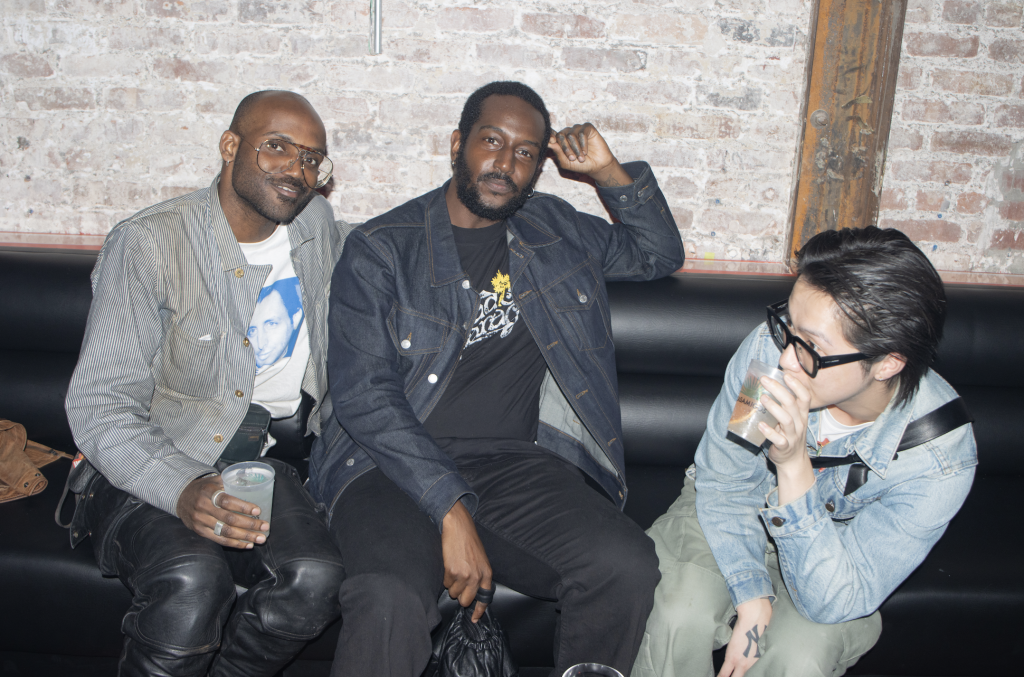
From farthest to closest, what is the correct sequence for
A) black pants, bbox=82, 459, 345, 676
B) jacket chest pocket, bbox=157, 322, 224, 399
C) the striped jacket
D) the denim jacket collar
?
jacket chest pocket, bbox=157, 322, 224, 399 < the striped jacket < black pants, bbox=82, 459, 345, 676 < the denim jacket collar

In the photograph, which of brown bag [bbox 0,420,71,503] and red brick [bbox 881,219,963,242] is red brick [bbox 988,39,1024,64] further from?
brown bag [bbox 0,420,71,503]

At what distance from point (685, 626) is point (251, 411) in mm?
1166

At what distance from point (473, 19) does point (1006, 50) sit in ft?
6.20

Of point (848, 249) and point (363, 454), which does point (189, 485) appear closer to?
point (363, 454)

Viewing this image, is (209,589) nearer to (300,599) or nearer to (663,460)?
(300,599)

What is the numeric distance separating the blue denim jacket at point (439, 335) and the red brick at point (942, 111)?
3.76 feet

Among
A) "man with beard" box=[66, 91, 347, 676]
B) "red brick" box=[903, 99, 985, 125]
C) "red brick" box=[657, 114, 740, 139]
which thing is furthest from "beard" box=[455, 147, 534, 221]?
"red brick" box=[903, 99, 985, 125]

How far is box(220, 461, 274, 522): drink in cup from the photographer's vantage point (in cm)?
138

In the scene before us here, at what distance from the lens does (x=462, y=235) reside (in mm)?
1865

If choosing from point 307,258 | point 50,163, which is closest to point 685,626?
point 307,258

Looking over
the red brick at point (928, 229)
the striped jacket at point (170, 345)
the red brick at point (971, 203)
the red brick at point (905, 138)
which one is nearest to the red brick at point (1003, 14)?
the red brick at point (905, 138)

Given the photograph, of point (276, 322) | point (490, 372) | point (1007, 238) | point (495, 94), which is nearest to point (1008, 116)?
point (1007, 238)

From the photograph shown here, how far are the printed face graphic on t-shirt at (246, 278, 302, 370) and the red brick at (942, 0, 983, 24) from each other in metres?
2.40

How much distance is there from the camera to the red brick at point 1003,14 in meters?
2.38
